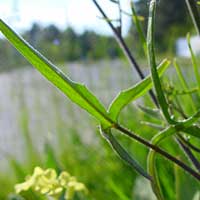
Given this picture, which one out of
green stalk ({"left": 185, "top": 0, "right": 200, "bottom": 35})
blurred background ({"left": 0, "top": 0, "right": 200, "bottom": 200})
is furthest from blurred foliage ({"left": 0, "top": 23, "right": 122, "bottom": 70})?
green stalk ({"left": 185, "top": 0, "right": 200, "bottom": 35})

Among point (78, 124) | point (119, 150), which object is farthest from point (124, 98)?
point (78, 124)

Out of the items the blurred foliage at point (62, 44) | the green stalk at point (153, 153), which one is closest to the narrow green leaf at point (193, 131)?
the green stalk at point (153, 153)

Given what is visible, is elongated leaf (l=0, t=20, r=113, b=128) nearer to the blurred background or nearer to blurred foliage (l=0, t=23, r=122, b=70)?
the blurred background

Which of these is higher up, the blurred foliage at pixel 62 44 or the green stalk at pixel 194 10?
the blurred foliage at pixel 62 44

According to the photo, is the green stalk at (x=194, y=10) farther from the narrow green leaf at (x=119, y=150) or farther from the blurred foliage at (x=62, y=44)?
the blurred foliage at (x=62, y=44)

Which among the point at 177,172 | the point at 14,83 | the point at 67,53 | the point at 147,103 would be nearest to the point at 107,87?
the point at 14,83

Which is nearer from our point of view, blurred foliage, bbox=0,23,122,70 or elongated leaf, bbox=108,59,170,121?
elongated leaf, bbox=108,59,170,121

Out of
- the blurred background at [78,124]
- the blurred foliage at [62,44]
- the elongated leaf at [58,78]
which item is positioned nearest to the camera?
the elongated leaf at [58,78]

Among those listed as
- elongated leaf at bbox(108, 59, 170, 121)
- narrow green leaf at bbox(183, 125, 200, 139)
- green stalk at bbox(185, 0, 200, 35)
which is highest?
green stalk at bbox(185, 0, 200, 35)

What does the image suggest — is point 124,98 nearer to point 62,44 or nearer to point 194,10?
point 194,10
